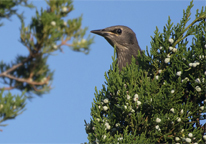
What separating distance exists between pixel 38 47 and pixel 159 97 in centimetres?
317

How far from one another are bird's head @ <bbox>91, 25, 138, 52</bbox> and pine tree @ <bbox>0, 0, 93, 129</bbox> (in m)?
4.61

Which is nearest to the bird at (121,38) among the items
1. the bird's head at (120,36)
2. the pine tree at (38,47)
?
the bird's head at (120,36)

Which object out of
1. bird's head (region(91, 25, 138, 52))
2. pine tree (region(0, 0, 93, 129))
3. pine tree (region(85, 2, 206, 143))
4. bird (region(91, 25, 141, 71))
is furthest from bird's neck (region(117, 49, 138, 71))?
pine tree (region(0, 0, 93, 129))

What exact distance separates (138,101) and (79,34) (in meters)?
2.60

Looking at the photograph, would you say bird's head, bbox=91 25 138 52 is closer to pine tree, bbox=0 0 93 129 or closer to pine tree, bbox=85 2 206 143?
pine tree, bbox=85 2 206 143

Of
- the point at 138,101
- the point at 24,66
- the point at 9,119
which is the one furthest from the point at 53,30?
the point at 138,101

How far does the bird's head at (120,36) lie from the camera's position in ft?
32.0

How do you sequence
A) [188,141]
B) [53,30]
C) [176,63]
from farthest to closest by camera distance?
1. [176,63]
2. [188,141]
3. [53,30]

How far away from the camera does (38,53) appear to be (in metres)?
5.09

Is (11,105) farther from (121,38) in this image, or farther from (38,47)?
(121,38)

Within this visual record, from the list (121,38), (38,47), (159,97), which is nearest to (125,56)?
(121,38)

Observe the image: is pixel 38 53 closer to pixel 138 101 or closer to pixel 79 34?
pixel 79 34

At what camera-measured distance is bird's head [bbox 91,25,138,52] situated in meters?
A: 9.75

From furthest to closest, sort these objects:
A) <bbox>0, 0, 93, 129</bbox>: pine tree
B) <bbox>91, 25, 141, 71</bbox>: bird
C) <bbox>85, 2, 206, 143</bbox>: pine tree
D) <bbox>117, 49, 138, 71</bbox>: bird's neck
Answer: <bbox>91, 25, 141, 71</bbox>: bird
<bbox>117, 49, 138, 71</bbox>: bird's neck
<bbox>85, 2, 206, 143</bbox>: pine tree
<bbox>0, 0, 93, 129</bbox>: pine tree
